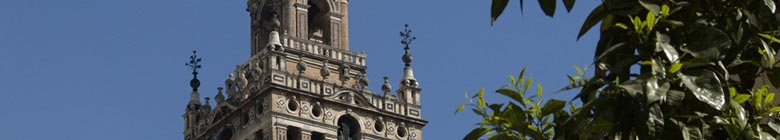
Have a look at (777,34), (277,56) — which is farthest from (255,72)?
(777,34)

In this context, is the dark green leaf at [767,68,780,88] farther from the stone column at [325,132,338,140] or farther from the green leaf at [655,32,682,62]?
the stone column at [325,132,338,140]

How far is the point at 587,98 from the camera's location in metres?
10.8

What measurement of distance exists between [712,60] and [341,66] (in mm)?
66704

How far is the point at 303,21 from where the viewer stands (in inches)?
3061

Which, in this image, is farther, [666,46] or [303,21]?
[303,21]

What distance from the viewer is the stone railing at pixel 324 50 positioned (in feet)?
252

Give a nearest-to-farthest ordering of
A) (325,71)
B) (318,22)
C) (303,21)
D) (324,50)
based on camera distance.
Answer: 1. (325,71)
2. (324,50)
3. (303,21)
4. (318,22)

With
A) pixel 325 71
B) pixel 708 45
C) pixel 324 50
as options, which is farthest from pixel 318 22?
pixel 708 45

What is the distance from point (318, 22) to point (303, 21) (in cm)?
242

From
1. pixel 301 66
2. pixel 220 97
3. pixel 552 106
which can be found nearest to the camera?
pixel 552 106

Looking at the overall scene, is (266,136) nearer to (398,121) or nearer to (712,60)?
(398,121)

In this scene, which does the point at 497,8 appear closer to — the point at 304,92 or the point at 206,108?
the point at 304,92

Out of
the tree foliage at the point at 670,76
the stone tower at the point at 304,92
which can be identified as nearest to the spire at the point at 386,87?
the stone tower at the point at 304,92

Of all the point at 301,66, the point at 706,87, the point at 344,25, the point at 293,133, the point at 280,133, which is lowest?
the point at 706,87
